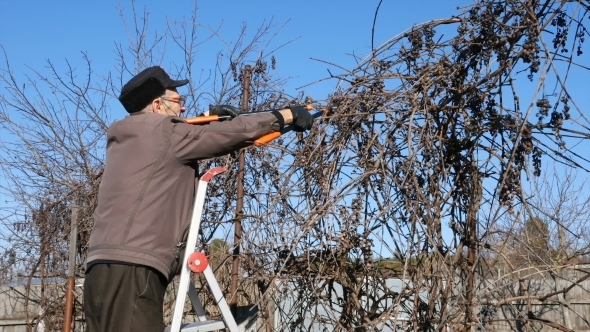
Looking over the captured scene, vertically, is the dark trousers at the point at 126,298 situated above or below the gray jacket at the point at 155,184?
below

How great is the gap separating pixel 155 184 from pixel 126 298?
447mm

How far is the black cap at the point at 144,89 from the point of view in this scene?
3.08 metres

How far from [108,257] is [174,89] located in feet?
2.69

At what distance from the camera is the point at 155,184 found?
2.84 metres

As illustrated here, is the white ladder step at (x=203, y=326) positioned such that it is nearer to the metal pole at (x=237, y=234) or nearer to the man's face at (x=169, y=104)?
the man's face at (x=169, y=104)

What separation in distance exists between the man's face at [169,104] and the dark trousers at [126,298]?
2.41 feet

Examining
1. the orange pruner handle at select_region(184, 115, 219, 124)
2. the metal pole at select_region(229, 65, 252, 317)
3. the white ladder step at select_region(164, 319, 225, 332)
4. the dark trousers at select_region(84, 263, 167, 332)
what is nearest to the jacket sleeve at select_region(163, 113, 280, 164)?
the orange pruner handle at select_region(184, 115, 219, 124)

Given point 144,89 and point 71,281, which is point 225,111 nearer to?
point 144,89

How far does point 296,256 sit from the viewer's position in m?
3.85

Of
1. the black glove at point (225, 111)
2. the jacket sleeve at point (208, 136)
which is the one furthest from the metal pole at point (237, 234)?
the jacket sleeve at point (208, 136)

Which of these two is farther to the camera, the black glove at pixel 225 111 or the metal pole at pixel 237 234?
the metal pole at pixel 237 234

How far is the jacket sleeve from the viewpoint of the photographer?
9.32 feet

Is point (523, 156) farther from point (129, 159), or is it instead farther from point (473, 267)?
point (129, 159)

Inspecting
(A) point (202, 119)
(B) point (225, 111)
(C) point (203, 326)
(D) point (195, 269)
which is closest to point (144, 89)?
(A) point (202, 119)
